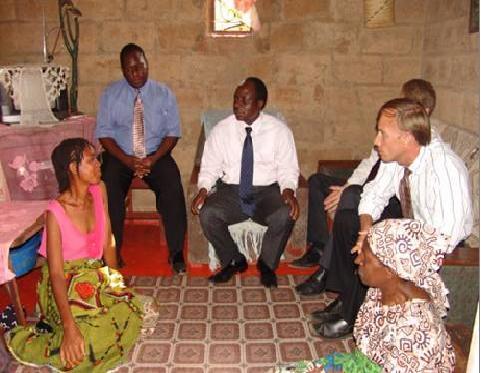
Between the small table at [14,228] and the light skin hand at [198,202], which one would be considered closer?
the small table at [14,228]

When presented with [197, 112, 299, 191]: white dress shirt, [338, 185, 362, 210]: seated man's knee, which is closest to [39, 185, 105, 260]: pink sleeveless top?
[197, 112, 299, 191]: white dress shirt

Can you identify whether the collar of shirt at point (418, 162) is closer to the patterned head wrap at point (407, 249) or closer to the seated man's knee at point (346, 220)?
the seated man's knee at point (346, 220)

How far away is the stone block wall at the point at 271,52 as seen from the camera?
476 cm

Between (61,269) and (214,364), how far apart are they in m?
0.96

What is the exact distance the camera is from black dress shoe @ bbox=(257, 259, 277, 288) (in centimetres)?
369

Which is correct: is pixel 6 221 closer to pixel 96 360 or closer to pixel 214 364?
pixel 96 360

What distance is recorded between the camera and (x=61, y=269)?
251cm

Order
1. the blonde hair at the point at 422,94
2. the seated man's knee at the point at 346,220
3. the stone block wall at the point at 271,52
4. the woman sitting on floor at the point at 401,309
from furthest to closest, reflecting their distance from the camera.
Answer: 1. the stone block wall at the point at 271,52
2. the blonde hair at the point at 422,94
3. the seated man's knee at the point at 346,220
4. the woman sitting on floor at the point at 401,309

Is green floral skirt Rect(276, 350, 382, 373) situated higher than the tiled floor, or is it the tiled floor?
green floral skirt Rect(276, 350, 382, 373)

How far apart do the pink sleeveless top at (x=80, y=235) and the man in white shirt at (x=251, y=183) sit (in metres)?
0.98

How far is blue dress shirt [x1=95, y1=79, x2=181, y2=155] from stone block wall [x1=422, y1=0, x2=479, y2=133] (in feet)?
7.27

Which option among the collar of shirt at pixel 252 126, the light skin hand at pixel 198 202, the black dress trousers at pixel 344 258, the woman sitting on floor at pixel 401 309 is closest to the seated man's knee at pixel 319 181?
the collar of shirt at pixel 252 126

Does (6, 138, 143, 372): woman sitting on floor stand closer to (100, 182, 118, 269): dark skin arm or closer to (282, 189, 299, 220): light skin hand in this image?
(100, 182, 118, 269): dark skin arm

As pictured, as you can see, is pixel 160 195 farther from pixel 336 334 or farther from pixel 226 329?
pixel 336 334
